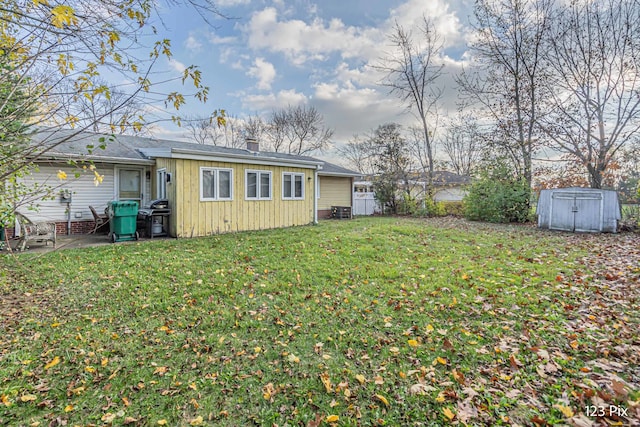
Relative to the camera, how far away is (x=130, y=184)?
428 inches

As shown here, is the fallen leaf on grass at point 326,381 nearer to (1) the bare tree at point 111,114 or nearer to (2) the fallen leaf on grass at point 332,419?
(2) the fallen leaf on grass at point 332,419

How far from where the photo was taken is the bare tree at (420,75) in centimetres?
1833

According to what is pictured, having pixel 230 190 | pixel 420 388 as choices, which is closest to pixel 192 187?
pixel 230 190

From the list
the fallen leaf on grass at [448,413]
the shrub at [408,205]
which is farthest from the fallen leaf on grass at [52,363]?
the shrub at [408,205]

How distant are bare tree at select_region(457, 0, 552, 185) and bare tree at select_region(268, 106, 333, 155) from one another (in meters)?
15.5

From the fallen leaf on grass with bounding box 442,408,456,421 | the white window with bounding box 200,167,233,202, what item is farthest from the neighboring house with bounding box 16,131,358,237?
the fallen leaf on grass with bounding box 442,408,456,421

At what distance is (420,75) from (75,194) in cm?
1910

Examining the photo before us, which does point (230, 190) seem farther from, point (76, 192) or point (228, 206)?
point (76, 192)

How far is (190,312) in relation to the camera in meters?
3.98

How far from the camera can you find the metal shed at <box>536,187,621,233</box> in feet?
32.3

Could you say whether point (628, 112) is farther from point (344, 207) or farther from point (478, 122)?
point (344, 207)

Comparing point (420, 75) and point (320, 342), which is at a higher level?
point (420, 75)

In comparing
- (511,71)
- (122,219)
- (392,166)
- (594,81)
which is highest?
(511,71)

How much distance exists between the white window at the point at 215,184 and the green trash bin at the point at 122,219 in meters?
1.98
